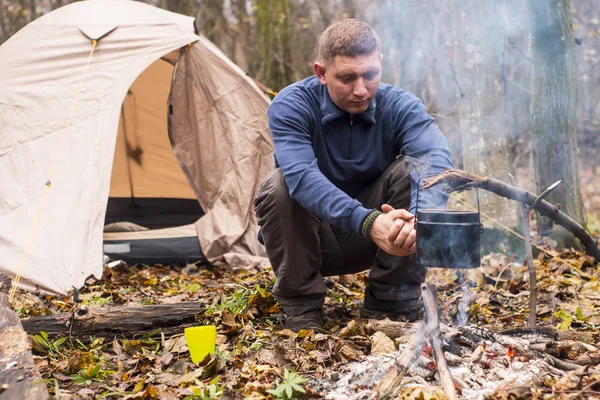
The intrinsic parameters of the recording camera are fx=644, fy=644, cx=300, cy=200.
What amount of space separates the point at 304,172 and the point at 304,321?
26.2 inches

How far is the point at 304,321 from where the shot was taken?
9.18ft

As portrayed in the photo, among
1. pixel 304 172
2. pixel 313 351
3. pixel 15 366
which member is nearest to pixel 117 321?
pixel 15 366

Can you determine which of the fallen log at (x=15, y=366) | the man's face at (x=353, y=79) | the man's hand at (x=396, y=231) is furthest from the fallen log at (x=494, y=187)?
the fallen log at (x=15, y=366)

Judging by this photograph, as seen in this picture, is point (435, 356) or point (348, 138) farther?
point (348, 138)

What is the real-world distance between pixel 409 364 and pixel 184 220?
433 cm

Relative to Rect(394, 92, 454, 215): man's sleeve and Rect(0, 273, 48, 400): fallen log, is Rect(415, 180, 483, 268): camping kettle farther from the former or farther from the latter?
Rect(0, 273, 48, 400): fallen log

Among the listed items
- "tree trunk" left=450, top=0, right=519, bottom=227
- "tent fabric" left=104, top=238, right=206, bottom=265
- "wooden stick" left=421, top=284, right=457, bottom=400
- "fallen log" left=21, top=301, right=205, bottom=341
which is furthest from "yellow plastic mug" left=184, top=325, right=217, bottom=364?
"tree trunk" left=450, top=0, right=519, bottom=227

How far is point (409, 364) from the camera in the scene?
6.84 ft

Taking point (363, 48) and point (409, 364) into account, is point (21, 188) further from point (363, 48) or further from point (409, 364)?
point (409, 364)

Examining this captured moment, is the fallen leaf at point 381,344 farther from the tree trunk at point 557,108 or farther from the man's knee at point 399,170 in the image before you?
the tree trunk at point 557,108

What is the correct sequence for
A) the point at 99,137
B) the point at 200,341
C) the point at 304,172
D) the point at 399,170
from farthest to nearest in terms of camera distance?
the point at 99,137 → the point at 399,170 → the point at 304,172 → the point at 200,341

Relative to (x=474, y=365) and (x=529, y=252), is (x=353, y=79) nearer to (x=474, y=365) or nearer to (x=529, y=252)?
(x=529, y=252)

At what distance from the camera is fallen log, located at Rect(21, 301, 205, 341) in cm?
266

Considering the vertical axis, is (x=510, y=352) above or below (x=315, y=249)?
below
